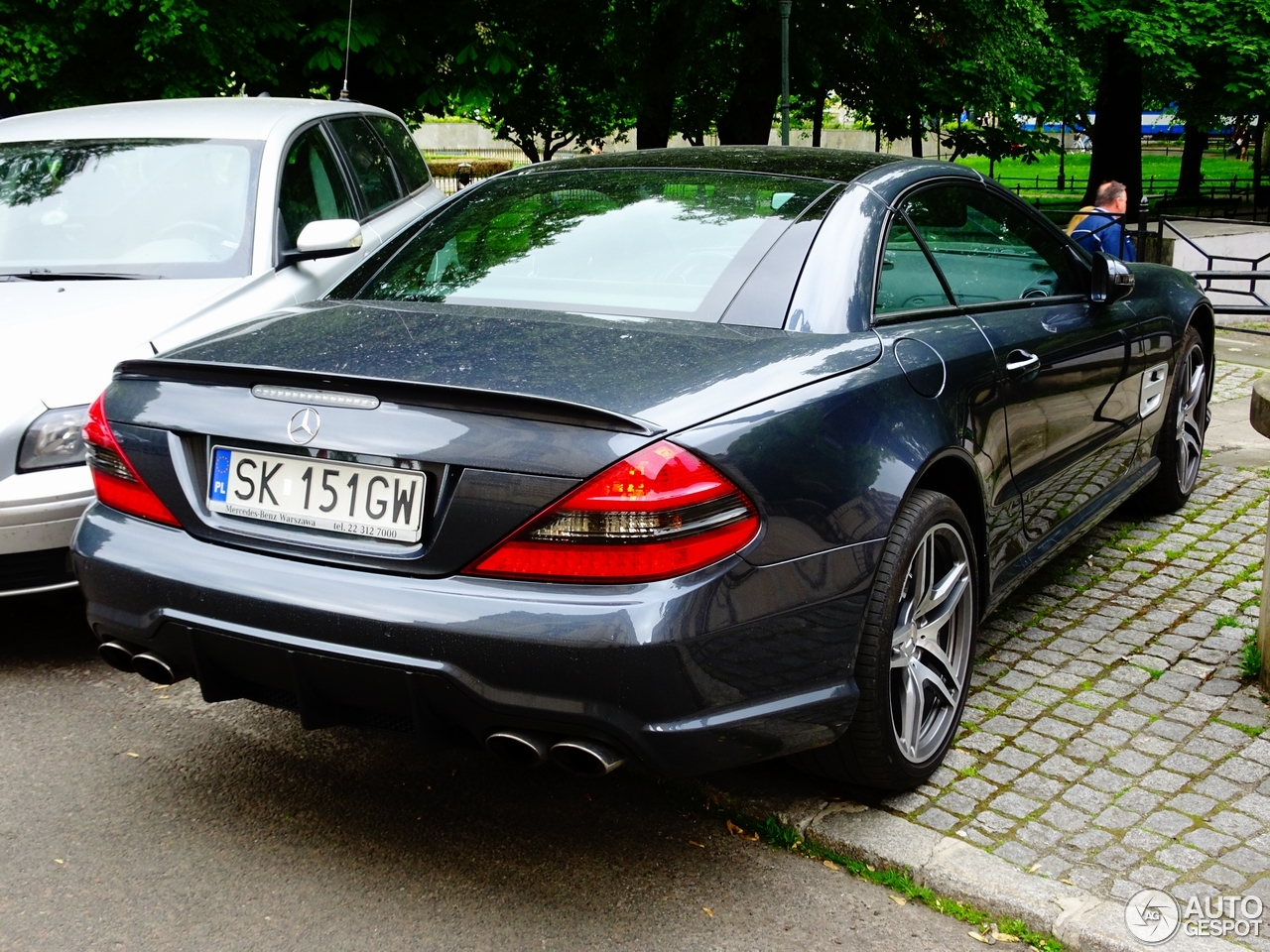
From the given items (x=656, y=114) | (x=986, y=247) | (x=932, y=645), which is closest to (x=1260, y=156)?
(x=656, y=114)

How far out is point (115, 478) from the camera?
129 inches

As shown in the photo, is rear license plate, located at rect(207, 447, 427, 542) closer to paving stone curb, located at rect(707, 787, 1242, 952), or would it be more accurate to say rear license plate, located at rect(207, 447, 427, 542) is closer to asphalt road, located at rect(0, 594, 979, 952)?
asphalt road, located at rect(0, 594, 979, 952)

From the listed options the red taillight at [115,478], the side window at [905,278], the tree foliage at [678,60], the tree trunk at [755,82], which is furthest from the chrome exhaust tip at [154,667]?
the tree trunk at [755,82]

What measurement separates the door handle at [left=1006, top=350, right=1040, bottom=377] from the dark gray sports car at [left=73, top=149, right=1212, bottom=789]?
4 centimetres

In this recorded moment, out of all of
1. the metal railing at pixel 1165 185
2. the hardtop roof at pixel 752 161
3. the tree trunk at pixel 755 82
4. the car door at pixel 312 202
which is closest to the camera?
the hardtop roof at pixel 752 161

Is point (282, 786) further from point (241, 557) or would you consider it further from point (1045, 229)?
point (1045, 229)

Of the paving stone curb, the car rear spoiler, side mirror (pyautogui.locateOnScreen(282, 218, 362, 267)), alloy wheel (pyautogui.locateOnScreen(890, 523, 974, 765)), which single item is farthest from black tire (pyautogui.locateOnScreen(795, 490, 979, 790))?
side mirror (pyautogui.locateOnScreen(282, 218, 362, 267))

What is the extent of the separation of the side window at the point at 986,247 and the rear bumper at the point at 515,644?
4.00 ft

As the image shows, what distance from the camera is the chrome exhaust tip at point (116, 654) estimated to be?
10.6ft

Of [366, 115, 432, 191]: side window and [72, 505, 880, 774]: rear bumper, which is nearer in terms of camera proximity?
[72, 505, 880, 774]: rear bumper

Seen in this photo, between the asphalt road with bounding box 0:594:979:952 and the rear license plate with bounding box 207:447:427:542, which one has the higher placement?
the rear license plate with bounding box 207:447:427:542

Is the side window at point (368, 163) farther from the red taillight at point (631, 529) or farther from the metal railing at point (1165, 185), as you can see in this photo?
the metal railing at point (1165, 185)

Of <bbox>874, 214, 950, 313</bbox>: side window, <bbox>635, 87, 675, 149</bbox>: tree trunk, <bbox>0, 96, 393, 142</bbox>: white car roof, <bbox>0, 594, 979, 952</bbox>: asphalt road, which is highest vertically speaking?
<bbox>635, 87, 675, 149</bbox>: tree trunk

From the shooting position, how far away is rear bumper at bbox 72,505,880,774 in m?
2.72
